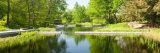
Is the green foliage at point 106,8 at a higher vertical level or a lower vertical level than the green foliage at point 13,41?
higher

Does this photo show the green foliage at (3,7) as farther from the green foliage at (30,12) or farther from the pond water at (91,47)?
the pond water at (91,47)

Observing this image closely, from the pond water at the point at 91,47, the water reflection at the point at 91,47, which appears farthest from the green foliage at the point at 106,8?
the water reflection at the point at 91,47

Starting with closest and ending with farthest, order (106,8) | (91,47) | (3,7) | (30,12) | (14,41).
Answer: (91,47), (14,41), (3,7), (30,12), (106,8)

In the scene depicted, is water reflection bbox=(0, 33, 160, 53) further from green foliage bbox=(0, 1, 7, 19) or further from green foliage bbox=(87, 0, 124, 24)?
green foliage bbox=(87, 0, 124, 24)

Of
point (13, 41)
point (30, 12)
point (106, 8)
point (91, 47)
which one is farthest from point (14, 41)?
point (106, 8)

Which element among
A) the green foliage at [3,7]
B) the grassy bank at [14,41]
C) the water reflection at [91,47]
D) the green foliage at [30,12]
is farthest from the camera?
the green foliage at [30,12]

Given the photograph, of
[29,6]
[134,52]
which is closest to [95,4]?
[29,6]

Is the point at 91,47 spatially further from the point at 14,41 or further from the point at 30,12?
the point at 30,12

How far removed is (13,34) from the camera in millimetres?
32000

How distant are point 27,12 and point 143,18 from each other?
26.5 meters

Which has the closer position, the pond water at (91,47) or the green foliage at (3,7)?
the pond water at (91,47)

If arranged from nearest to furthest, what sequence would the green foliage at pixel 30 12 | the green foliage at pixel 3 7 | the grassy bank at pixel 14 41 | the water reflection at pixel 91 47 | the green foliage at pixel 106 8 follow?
the water reflection at pixel 91 47, the grassy bank at pixel 14 41, the green foliage at pixel 3 7, the green foliage at pixel 30 12, the green foliage at pixel 106 8

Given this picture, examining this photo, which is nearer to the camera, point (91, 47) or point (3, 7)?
point (91, 47)

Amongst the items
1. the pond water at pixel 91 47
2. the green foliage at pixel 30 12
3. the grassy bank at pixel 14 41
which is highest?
the green foliage at pixel 30 12
